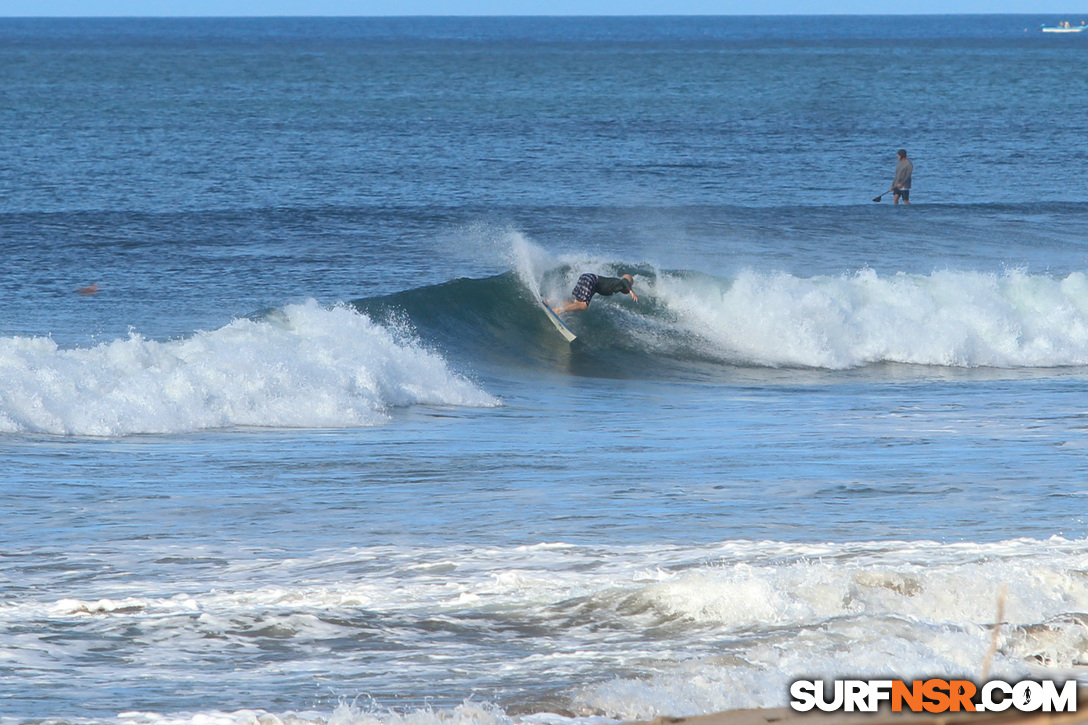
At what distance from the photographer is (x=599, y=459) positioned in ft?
34.0

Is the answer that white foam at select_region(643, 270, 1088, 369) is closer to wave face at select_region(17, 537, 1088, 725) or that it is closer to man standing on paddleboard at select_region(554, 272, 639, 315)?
man standing on paddleboard at select_region(554, 272, 639, 315)

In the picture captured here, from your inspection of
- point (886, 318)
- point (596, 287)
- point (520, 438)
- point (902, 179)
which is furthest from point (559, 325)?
point (902, 179)

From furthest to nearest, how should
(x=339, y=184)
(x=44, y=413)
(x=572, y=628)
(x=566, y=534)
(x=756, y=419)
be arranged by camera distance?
(x=339, y=184), (x=756, y=419), (x=44, y=413), (x=566, y=534), (x=572, y=628)

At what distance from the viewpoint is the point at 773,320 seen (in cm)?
1853

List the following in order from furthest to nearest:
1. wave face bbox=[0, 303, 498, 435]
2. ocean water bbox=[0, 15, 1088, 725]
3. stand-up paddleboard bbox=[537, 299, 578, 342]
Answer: stand-up paddleboard bbox=[537, 299, 578, 342] < wave face bbox=[0, 303, 498, 435] < ocean water bbox=[0, 15, 1088, 725]

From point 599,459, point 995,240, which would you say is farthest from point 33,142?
point 599,459

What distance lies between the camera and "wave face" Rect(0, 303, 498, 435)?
1178 cm

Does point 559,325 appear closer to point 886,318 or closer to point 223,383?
point 886,318

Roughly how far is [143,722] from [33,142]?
37.8m

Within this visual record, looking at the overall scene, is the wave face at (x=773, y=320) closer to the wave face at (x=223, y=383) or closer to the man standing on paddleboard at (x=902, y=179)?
the wave face at (x=223, y=383)

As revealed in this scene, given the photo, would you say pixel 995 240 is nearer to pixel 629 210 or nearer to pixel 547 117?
pixel 629 210

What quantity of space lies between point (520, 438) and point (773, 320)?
7.81 m

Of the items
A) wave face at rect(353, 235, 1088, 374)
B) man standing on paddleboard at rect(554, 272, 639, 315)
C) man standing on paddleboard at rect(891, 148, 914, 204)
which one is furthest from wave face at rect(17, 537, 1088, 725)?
man standing on paddleboard at rect(891, 148, 914, 204)

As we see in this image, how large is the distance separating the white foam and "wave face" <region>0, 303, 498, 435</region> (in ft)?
17.6
